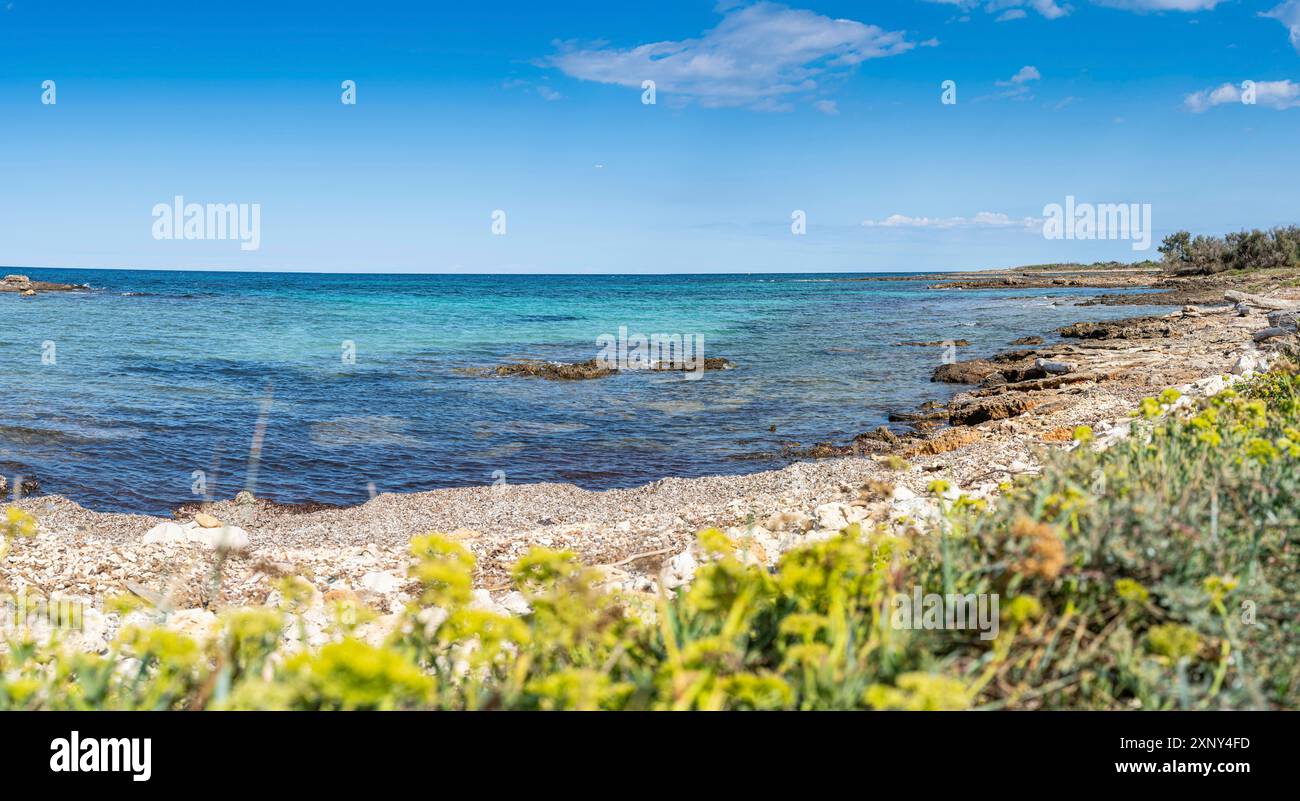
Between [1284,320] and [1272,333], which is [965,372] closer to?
[1272,333]

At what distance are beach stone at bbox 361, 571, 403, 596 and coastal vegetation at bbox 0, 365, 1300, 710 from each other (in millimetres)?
3002

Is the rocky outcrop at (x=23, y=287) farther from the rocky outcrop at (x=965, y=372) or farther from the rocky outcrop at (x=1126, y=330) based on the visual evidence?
the rocky outcrop at (x=1126, y=330)

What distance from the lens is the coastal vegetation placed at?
2.05 meters

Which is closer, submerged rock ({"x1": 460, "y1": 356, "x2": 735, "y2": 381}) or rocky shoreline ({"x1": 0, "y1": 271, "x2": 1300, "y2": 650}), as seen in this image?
rocky shoreline ({"x1": 0, "y1": 271, "x2": 1300, "y2": 650})

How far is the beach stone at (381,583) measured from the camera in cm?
591

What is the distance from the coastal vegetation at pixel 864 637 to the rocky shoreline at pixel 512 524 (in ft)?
1.83

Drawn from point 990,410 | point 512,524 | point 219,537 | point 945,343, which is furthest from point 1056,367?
point 219,537

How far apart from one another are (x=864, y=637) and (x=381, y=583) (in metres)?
4.44

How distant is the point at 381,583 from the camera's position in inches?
237

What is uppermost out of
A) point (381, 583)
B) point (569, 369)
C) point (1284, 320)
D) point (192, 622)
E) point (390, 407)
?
point (1284, 320)

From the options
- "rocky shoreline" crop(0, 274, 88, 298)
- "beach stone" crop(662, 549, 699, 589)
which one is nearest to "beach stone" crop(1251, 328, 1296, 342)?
"beach stone" crop(662, 549, 699, 589)

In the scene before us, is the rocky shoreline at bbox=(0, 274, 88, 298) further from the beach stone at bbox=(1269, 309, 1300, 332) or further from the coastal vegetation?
the beach stone at bbox=(1269, 309, 1300, 332)
